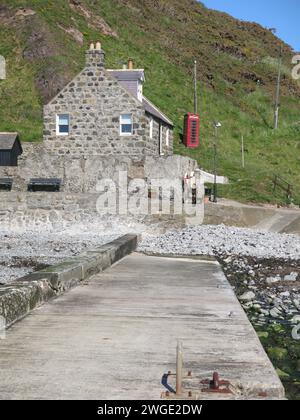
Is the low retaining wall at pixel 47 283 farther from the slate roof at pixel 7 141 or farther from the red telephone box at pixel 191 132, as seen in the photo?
the red telephone box at pixel 191 132

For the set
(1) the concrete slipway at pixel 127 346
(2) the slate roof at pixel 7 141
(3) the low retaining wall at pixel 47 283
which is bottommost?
(1) the concrete slipway at pixel 127 346

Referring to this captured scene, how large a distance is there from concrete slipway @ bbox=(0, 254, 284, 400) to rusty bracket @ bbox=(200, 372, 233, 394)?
8 centimetres

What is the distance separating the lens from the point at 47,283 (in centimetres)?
836

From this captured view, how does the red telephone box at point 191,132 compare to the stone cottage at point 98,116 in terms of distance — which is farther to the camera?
the red telephone box at point 191,132

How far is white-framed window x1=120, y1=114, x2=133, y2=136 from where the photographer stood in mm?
31422

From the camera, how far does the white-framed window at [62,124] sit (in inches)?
1264

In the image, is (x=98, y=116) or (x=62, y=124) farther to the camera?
(x=62, y=124)

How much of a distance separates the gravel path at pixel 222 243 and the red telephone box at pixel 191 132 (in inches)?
795

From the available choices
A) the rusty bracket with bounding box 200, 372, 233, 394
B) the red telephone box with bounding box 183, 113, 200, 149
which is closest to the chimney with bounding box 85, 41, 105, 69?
the red telephone box with bounding box 183, 113, 200, 149

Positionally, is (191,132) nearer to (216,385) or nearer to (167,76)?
(167,76)

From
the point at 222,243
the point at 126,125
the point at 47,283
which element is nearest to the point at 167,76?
the point at 126,125

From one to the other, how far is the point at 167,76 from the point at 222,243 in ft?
128

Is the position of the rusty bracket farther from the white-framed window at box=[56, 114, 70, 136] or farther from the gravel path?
the white-framed window at box=[56, 114, 70, 136]

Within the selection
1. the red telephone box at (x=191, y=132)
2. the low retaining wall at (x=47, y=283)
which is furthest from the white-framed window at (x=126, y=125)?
the low retaining wall at (x=47, y=283)
